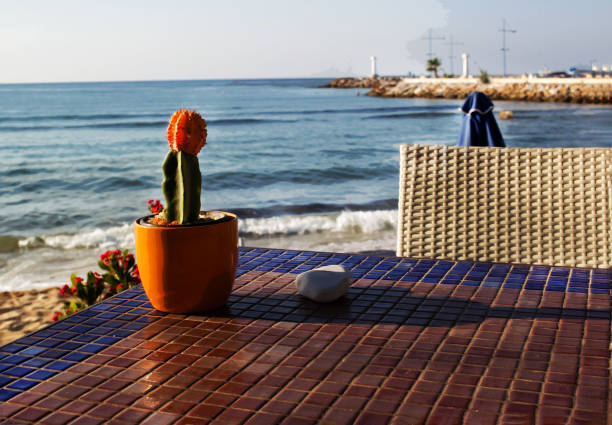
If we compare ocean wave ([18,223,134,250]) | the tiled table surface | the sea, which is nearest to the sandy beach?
the sea

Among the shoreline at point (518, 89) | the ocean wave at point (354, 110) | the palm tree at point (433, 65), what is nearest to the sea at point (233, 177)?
the ocean wave at point (354, 110)

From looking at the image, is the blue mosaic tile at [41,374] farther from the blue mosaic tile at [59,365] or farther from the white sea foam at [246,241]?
the white sea foam at [246,241]

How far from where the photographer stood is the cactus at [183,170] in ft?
4.49

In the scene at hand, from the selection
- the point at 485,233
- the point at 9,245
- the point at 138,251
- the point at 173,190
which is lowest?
the point at 9,245

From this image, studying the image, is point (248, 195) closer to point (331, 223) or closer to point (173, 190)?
point (331, 223)

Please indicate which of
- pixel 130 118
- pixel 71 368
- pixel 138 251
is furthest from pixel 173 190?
pixel 130 118

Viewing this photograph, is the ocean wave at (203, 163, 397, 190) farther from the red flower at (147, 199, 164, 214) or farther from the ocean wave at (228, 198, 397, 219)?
the red flower at (147, 199, 164, 214)

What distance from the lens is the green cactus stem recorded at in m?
1.37

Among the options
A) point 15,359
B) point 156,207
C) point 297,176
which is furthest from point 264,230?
point 15,359

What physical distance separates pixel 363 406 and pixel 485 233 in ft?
5.22

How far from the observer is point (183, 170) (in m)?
1.37

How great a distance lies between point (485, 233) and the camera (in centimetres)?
241

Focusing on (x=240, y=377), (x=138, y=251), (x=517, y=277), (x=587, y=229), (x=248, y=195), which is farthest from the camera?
(x=248, y=195)

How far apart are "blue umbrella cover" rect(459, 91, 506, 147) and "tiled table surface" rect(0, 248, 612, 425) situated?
2.41m
